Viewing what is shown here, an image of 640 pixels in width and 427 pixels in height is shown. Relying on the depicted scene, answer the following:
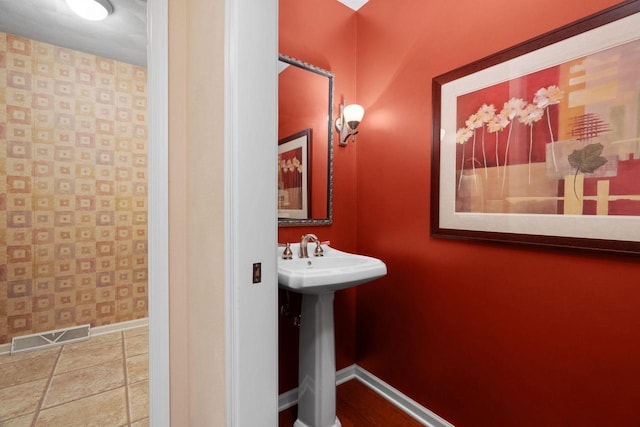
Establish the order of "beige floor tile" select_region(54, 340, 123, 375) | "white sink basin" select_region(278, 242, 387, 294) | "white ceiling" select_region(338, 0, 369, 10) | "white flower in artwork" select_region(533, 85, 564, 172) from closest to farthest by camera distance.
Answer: "white flower in artwork" select_region(533, 85, 564, 172)
"white sink basin" select_region(278, 242, 387, 294)
"white ceiling" select_region(338, 0, 369, 10)
"beige floor tile" select_region(54, 340, 123, 375)

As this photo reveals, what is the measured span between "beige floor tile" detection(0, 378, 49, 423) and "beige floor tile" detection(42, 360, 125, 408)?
52 millimetres

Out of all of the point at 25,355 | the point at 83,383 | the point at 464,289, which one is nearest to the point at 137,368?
the point at 83,383

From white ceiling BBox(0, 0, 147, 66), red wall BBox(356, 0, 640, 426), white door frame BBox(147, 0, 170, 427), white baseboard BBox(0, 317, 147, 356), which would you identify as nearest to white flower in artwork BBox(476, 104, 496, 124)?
red wall BBox(356, 0, 640, 426)

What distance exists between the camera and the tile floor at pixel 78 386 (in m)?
1.70

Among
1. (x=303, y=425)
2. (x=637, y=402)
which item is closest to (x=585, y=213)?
(x=637, y=402)

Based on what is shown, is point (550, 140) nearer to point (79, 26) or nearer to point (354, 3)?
point (354, 3)

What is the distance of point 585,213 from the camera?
1.08 metres

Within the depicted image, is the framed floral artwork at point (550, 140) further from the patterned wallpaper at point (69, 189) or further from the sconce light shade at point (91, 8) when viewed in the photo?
the patterned wallpaper at point (69, 189)

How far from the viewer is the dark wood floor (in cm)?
165

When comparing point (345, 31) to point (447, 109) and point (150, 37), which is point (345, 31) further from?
point (150, 37)

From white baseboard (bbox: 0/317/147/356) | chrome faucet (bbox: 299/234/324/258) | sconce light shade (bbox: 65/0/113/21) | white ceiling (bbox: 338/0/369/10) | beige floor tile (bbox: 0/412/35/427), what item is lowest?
beige floor tile (bbox: 0/412/35/427)

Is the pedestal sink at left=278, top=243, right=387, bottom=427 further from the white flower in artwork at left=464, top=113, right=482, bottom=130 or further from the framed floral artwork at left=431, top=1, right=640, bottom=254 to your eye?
the white flower in artwork at left=464, top=113, right=482, bottom=130

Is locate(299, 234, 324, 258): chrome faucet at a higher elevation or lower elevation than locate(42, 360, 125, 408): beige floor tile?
higher

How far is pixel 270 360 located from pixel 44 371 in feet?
7.43
